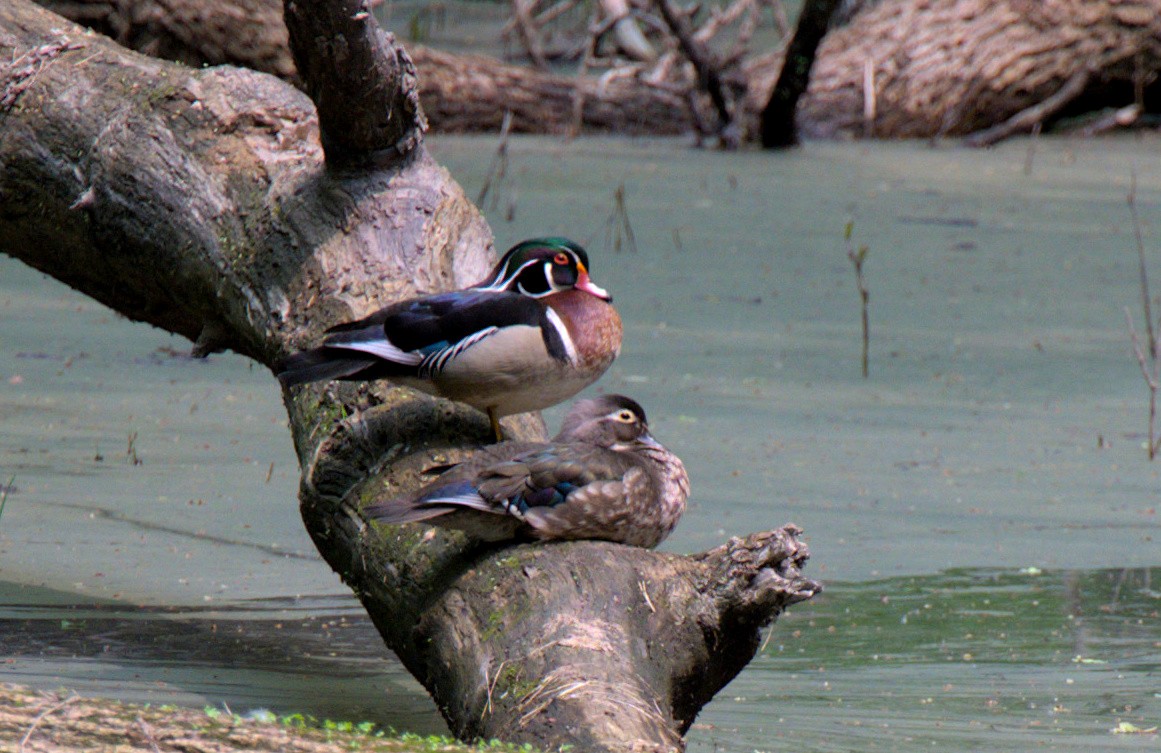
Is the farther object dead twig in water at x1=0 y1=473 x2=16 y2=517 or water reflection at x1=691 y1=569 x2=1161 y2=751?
dead twig in water at x1=0 y1=473 x2=16 y2=517

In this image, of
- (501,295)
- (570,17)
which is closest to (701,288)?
(501,295)

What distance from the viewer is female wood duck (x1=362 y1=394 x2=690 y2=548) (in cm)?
263

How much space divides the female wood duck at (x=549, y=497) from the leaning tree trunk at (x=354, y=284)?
→ 0.18 feet

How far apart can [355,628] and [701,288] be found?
3.37 m

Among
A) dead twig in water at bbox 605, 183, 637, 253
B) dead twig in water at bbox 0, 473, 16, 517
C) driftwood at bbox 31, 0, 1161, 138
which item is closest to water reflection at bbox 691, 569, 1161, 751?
dead twig in water at bbox 0, 473, 16, 517

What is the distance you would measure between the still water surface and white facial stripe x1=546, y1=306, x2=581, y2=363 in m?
0.69

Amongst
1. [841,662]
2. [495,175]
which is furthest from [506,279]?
[495,175]

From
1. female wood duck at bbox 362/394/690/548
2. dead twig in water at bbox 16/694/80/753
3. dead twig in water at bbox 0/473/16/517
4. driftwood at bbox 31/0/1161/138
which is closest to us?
dead twig in water at bbox 16/694/80/753

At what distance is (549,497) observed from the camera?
105 inches

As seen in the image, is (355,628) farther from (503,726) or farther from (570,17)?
(570,17)

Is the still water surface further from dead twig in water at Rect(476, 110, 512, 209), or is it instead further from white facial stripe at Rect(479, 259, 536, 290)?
white facial stripe at Rect(479, 259, 536, 290)

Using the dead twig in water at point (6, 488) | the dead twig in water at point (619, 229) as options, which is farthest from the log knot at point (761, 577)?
the dead twig in water at point (619, 229)

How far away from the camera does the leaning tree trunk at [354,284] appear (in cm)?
250

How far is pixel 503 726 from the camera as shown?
7.77ft
